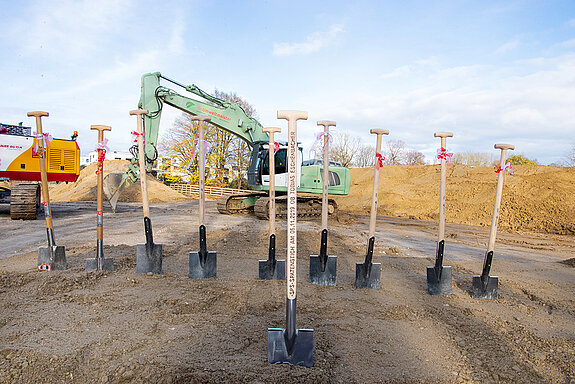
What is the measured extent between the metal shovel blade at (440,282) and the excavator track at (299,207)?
29.3 ft

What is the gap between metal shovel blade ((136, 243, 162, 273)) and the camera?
574 cm

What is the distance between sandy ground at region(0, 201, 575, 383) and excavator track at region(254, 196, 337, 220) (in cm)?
682

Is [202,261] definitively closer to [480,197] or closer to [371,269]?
[371,269]

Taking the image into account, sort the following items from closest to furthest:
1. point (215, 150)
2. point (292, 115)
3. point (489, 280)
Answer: point (292, 115), point (489, 280), point (215, 150)

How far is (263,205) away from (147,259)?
27.7 feet

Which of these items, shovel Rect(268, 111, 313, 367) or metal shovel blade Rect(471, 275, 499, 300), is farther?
metal shovel blade Rect(471, 275, 499, 300)

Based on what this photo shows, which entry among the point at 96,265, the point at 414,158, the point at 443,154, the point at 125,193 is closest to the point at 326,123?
the point at 443,154

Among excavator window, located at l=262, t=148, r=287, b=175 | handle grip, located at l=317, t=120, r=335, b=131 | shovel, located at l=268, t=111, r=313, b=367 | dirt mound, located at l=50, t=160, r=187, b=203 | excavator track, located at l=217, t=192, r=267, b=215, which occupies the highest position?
handle grip, located at l=317, t=120, r=335, b=131

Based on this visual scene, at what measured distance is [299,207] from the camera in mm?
14805

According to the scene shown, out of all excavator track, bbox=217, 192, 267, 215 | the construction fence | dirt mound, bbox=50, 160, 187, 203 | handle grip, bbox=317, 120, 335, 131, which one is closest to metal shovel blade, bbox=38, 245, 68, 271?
handle grip, bbox=317, 120, 335, 131

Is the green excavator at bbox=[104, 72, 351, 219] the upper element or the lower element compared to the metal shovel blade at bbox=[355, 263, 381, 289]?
upper

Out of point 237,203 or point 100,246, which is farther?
point 237,203

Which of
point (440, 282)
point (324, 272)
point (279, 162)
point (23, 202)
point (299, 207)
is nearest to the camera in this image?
point (440, 282)

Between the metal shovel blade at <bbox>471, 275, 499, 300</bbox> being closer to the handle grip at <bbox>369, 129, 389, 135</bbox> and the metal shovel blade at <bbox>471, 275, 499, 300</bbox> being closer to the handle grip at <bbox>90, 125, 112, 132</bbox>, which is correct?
the handle grip at <bbox>369, 129, 389, 135</bbox>
